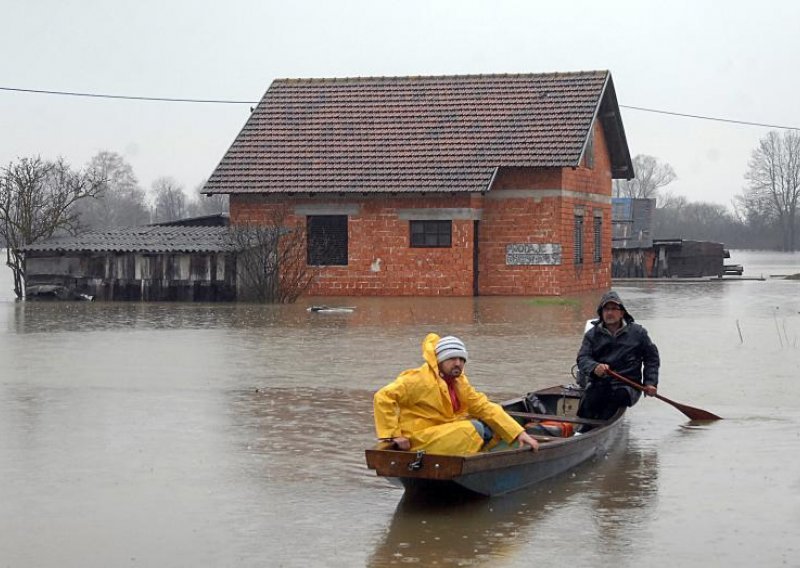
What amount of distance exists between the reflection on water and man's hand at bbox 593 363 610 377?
3.82 feet

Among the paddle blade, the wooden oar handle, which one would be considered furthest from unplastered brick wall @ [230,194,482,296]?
the wooden oar handle

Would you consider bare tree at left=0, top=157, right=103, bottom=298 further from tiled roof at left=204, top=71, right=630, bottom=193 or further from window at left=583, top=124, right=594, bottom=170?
window at left=583, top=124, right=594, bottom=170

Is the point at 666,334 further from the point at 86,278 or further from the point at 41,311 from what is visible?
the point at 86,278

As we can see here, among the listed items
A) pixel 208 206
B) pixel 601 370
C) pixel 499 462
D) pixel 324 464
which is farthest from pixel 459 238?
pixel 208 206

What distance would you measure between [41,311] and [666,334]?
14091 mm

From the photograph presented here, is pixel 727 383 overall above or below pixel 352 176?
below

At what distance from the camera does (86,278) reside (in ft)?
106

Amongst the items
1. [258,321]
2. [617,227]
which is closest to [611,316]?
[258,321]

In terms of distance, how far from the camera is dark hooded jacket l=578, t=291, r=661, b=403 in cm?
1177

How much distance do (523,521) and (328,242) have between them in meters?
26.2

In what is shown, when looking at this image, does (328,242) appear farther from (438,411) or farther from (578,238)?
(438,411)

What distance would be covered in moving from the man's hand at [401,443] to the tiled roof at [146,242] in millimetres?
22804

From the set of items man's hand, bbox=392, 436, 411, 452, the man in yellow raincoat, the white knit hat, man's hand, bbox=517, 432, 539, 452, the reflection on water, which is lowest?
the reflection on water

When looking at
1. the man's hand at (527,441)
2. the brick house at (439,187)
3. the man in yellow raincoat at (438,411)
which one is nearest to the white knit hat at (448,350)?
the man in yellow raincoat at (438,411)
